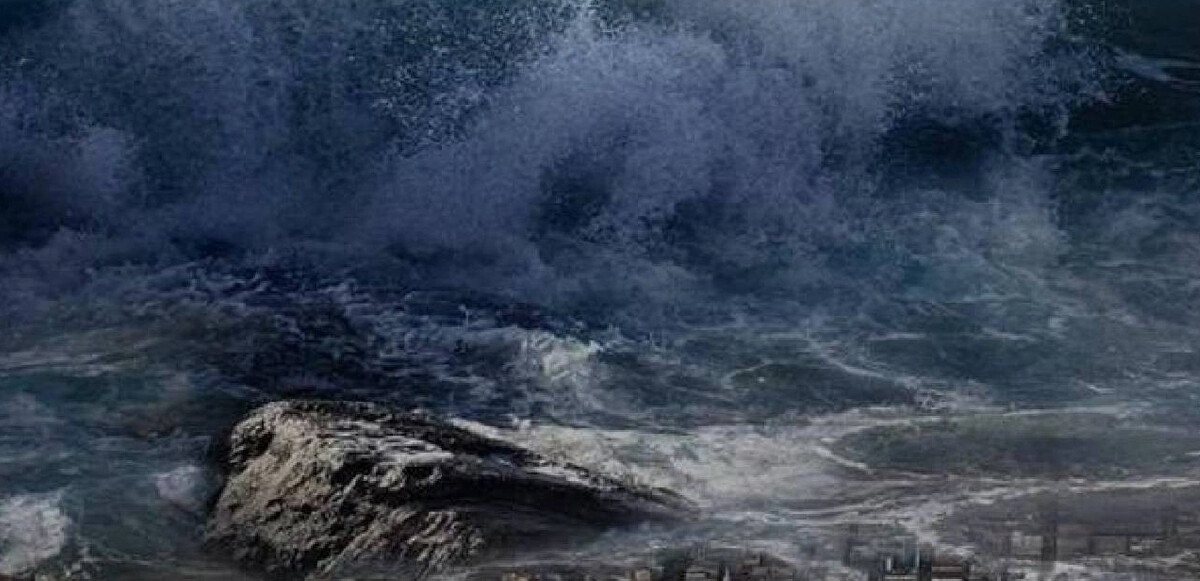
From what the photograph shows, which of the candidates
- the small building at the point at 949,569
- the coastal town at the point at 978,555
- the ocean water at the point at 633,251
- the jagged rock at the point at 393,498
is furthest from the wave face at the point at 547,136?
the small building at the point at 949,569

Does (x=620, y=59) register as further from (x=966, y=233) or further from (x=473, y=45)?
(x=966, y=233)

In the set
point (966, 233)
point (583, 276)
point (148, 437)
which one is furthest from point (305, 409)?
point (966, 233)

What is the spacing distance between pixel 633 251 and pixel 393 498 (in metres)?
4.64

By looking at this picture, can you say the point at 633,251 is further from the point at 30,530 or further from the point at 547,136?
the point at 30,530

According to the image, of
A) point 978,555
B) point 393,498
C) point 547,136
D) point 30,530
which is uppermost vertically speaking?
point 547,136

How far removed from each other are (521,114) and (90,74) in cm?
346

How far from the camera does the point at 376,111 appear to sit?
12641 mm

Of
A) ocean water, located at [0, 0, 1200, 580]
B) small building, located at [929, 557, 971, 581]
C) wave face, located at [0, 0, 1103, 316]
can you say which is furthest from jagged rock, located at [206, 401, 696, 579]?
wave face, located at [0, 0, 1103, 316]

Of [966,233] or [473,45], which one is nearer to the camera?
[966,233]

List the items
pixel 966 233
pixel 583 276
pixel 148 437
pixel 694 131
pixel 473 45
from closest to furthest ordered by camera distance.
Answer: pixel 148 437, pixel 583 276, pixel 966 233, pixel 694 131, pixel 473 45

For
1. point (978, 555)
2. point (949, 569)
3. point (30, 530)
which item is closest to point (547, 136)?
point (30, 530)

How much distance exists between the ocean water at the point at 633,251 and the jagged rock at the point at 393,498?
0.77 feet

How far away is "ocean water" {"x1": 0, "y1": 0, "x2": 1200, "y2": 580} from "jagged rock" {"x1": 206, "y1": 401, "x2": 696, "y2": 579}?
0.77ft

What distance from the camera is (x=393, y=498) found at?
6574mm
